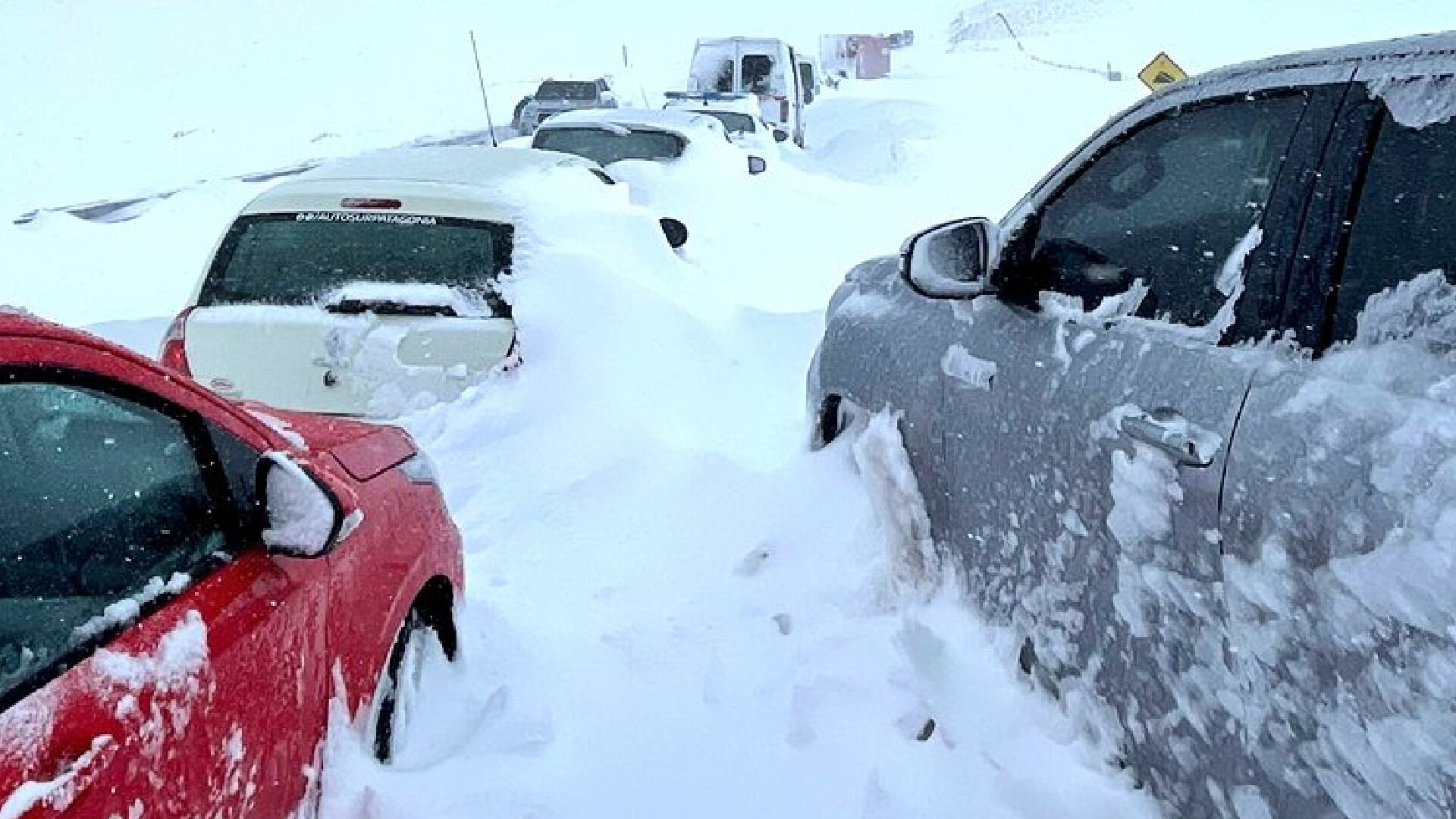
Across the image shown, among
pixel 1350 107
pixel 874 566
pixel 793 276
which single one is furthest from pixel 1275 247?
pixel 793 276

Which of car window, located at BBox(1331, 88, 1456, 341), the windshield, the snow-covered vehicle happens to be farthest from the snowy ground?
the snow-covered vehicle

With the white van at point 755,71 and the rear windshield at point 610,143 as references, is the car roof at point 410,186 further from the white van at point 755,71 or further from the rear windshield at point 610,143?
the white van at point 755,71

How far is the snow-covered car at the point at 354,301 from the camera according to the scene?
17.4ft

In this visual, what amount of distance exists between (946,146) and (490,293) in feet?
67.9

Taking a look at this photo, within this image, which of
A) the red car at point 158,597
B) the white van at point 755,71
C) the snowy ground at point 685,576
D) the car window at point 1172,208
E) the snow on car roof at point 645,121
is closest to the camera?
the red car at point 158,597

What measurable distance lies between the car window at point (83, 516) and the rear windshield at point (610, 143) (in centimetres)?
1047

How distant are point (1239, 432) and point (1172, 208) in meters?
0.87

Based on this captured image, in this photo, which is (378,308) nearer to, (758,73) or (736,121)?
(736,121)

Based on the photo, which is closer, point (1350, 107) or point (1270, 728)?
point (1270, 728)

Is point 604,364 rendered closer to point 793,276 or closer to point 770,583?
point 770,583

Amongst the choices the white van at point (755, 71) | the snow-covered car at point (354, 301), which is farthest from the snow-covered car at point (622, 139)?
the white van at point (755, 71)

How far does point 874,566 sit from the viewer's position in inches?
162

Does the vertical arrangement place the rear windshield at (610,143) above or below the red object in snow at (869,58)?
above

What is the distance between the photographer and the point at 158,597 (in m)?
2.22
